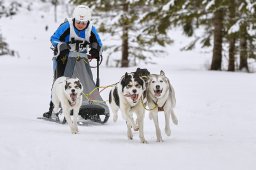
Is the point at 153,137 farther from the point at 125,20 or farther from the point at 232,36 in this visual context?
the point at 125,20

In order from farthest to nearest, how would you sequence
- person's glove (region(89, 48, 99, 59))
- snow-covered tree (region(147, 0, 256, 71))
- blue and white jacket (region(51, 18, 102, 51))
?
snow-covered tree (region(147, 0, 256, 71)) < person's glove (region(89, 48, 99, 59)) < blue and white jacket (region(51, 18, 102, 51))

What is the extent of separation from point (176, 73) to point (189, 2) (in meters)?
2.50

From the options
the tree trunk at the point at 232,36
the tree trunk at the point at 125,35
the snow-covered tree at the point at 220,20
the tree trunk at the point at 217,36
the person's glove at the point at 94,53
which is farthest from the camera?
the tree trunk at the point at 125,35

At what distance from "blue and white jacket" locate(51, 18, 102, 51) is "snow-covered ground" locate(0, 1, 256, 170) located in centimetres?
138

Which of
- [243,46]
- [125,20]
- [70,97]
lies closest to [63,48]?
[70,97]

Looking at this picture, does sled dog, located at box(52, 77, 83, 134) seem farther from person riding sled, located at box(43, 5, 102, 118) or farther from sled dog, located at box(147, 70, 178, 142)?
sled dog, located at box(147, 70, 178, 142)

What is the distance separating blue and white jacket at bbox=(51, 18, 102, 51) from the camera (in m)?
7.89

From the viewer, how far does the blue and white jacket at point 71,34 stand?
25.9 feet

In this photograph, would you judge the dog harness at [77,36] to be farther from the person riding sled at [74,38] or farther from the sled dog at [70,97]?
the sled dog at [70,97]

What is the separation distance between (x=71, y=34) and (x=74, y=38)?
0.10m

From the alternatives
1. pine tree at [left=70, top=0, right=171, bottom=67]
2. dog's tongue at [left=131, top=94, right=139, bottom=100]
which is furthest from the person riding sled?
A: pine tree at [left=70, top=0, right=171, bottom=67]

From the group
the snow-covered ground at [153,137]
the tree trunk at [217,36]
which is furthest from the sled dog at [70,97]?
the tree trunk at [217,36]

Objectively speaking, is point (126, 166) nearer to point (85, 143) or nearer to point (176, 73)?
point (85, 143)

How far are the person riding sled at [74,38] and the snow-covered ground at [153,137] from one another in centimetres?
110
